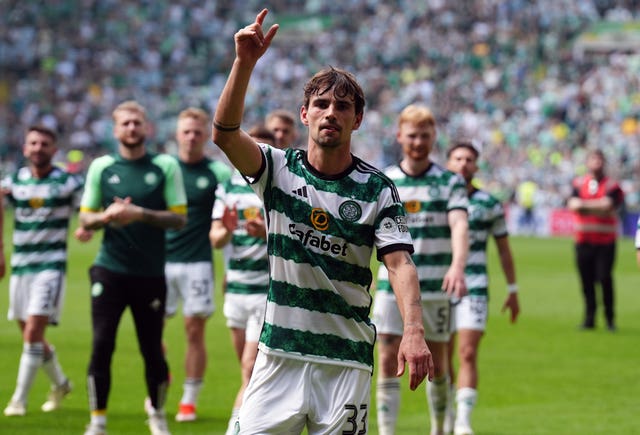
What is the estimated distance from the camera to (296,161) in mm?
5316

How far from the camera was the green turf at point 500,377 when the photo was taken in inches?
376

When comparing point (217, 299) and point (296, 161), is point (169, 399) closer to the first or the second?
point (296, 161)

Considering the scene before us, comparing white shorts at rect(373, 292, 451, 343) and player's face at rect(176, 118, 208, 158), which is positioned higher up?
player's face at rect(176, 118, 208, 158)

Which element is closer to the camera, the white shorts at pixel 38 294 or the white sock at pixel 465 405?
the white sock at pixel 465 405

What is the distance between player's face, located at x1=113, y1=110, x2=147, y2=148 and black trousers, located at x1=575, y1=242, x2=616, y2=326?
31.9 ft

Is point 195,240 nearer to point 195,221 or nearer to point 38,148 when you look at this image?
point 195,221

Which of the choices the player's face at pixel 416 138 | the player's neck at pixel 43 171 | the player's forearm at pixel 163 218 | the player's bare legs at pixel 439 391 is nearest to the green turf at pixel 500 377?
the player's bare legs at pixel 439 391

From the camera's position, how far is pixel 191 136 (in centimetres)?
1016

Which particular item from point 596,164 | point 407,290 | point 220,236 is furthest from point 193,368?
point 596,164

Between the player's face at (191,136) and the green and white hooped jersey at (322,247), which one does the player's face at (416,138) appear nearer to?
the player's face at (191,136)

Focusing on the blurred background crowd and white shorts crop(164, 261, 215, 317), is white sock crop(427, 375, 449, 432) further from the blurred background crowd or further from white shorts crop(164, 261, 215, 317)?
the blurred background crowd

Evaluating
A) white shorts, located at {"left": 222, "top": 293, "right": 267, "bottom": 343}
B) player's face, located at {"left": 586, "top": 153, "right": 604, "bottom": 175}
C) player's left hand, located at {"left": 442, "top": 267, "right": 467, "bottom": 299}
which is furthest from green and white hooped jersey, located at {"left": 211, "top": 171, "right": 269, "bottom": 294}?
player's face, located at {"left": 586, "top": 153, "right": 604, "bottom": 175}

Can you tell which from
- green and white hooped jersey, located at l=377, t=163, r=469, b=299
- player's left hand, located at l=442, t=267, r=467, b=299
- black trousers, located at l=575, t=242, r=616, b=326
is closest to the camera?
player's left hand, located at l=442, t=267, r=467, b=299

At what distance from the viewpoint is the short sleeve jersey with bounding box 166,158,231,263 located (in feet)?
34.2
